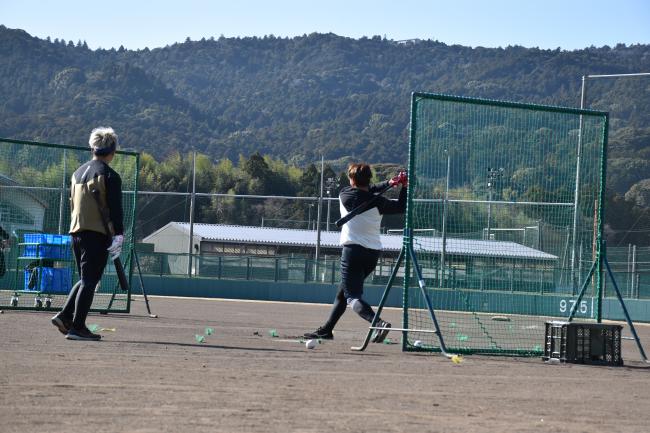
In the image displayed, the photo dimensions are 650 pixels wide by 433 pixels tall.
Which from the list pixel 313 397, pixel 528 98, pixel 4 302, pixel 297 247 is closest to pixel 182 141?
pixel 528 98

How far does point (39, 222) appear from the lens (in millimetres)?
17781

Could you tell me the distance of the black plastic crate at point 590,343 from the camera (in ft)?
38.0

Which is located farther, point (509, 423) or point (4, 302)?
point (4, 302)

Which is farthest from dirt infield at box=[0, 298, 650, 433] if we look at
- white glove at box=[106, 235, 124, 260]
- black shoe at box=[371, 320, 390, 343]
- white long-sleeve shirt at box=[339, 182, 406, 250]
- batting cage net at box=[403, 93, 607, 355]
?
batting cage net at box=[403, 93, 607, 355]

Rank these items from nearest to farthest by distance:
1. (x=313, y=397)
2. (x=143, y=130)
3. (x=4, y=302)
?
(x=313, y=397) → (x=4, y=302) → (x=143, y=130)

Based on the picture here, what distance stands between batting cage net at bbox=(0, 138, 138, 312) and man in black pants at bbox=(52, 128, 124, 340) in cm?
543

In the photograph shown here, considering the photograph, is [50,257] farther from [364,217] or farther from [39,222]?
[364,217]

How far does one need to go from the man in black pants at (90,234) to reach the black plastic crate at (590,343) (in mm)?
4404

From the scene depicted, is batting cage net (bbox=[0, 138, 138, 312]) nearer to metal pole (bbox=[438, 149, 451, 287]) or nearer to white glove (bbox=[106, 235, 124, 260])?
metal pole (bbox=[438, 149, 451, 287])

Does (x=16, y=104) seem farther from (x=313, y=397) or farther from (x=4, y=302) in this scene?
(x=313, y=397)

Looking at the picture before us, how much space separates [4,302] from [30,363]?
9.23m

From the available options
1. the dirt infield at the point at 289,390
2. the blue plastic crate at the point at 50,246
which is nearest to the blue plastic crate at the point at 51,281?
the blue plastic crate at the point at 50,246

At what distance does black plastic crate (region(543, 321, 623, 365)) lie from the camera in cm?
1158

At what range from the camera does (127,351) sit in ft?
34.1
